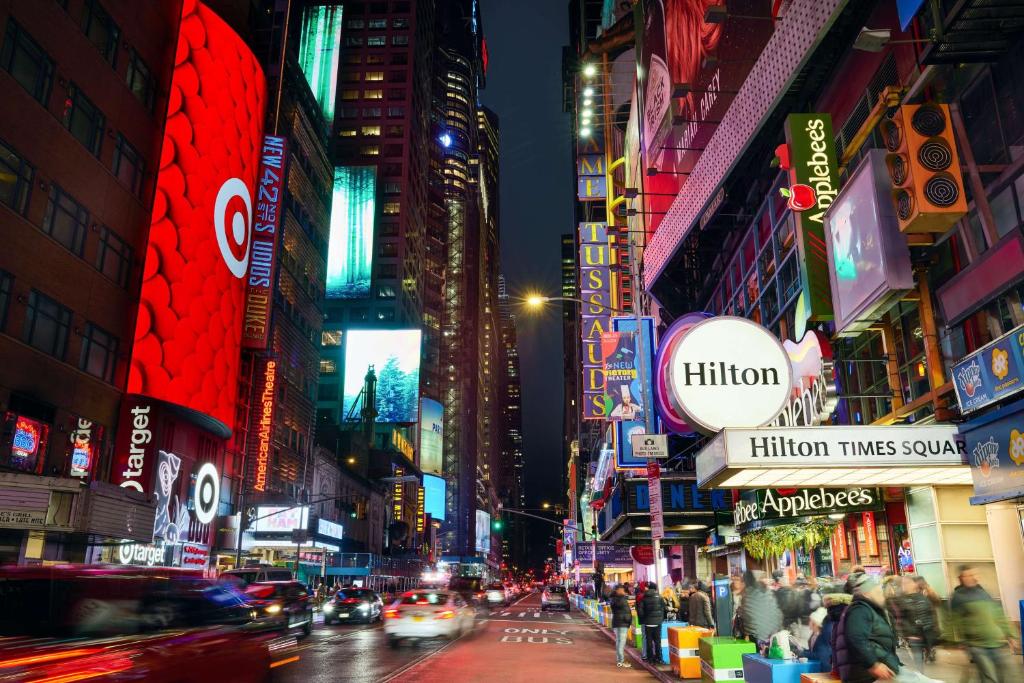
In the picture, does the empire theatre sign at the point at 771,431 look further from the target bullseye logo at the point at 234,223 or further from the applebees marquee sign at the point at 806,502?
the target bullseye logo at the point at 234,223

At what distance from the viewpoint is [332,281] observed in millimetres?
114250

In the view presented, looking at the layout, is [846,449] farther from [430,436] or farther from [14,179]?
[430,436]

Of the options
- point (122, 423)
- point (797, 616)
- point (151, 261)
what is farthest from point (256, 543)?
point (797, 616)

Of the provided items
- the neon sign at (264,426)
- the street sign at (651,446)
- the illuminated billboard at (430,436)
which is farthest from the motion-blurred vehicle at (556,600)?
the illuminated billboard at (430,436)

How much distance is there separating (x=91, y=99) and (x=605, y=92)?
33797mm

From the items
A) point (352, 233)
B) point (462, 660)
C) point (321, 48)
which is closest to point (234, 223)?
point (462, 660)

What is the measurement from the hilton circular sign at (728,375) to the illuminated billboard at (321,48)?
87787mm

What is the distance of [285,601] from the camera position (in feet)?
82.3

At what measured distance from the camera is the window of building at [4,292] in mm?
27016

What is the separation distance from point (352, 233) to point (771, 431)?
342 ft

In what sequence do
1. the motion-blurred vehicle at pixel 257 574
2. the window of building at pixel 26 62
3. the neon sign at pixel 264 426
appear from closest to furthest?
the window of building at pixel 26 62 < the motion-blurred vehicle at pixel 257 574 < the neon sign at pixel 264 426

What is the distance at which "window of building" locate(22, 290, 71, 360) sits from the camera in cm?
2872

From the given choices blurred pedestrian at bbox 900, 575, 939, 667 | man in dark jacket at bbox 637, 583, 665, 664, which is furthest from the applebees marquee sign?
blurred pedestrian at bbox 900, 575, 939, 667

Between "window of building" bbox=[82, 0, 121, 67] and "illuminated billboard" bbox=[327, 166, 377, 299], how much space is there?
254 ft
